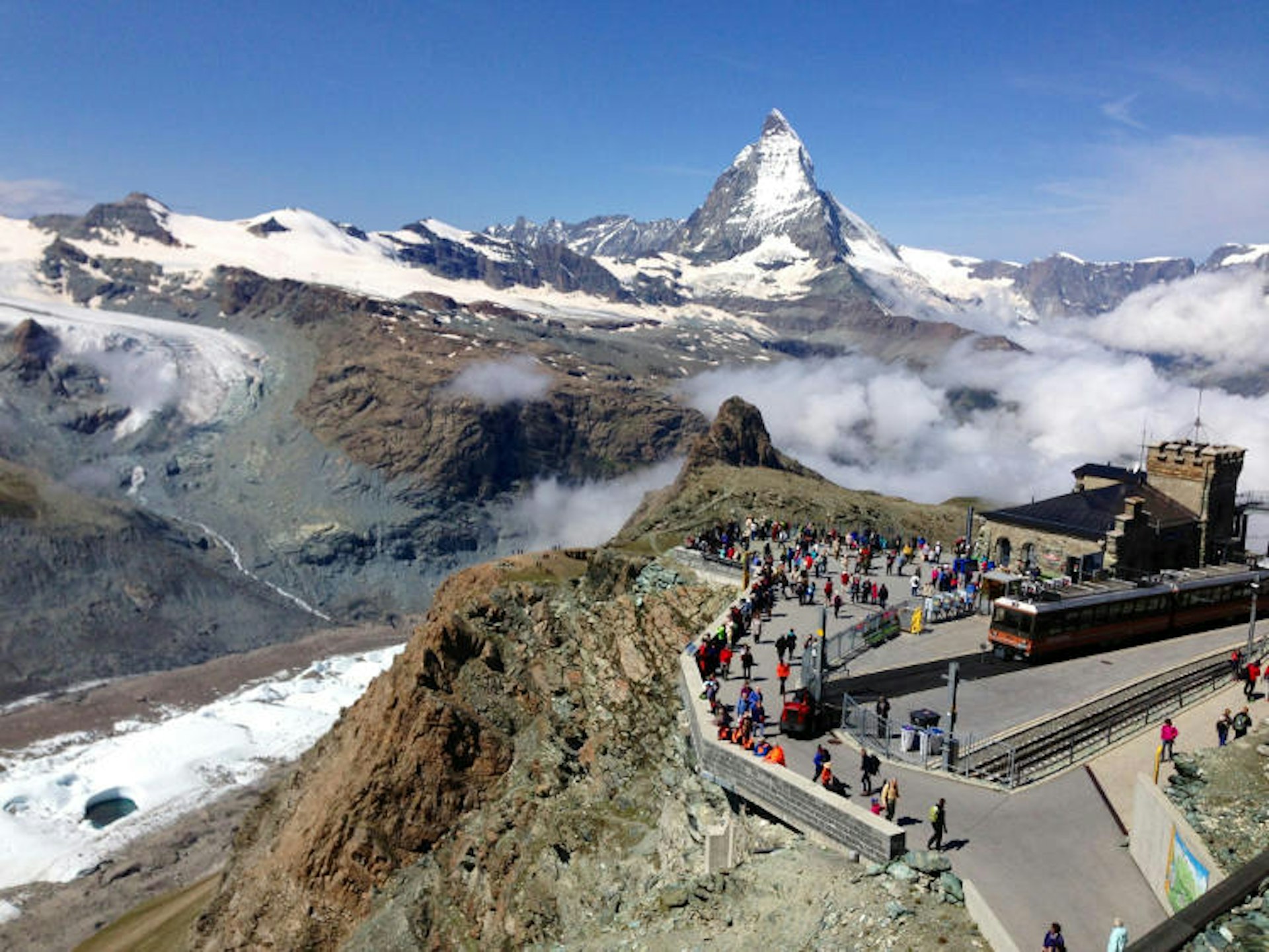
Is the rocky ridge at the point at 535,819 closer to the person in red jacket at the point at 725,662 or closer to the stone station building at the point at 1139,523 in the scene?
the person in red jacket at the point at 725,662

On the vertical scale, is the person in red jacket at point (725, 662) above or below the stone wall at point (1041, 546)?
below

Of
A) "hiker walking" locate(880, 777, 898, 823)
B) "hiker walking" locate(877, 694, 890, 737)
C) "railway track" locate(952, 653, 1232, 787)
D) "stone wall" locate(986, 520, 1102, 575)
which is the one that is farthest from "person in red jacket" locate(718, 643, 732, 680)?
"stone wall" locate(986, 520, 1102, 575)

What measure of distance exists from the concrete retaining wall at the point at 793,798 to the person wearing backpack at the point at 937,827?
63 centimetres

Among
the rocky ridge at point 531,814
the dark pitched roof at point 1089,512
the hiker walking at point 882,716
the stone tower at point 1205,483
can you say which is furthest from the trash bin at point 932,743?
the stone tower at point 1205,483

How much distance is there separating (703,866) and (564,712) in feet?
63.0

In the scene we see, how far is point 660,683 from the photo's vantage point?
1694 inches

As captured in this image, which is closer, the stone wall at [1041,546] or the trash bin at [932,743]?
the trash bin at [932,743]

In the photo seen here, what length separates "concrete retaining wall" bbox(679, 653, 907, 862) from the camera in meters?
22.4

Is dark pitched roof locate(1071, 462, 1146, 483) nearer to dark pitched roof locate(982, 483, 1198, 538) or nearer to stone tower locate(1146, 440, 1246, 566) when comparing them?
stone tower locate(1146, 440, 1246, 566)

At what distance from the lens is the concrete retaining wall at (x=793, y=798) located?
22406mm

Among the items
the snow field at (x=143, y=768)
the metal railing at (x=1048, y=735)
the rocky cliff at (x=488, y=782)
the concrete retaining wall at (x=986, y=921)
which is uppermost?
the metal railing at (x=1048, y=735)

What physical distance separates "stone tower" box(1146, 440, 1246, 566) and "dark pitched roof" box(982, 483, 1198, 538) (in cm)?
119

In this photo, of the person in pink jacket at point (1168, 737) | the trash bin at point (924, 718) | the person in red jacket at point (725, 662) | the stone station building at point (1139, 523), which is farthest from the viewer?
the stone station building at point (1139, 523)

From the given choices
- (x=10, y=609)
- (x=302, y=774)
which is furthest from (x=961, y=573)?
(x=10, y=609)
